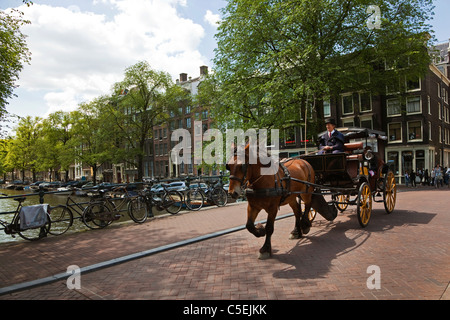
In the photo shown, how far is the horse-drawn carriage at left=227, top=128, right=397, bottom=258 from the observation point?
5.02m

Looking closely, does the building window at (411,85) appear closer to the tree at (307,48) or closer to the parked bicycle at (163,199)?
the tree at (307,48)

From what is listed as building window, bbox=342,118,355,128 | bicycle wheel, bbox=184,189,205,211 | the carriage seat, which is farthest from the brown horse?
building window, bbox=342,118,355,128

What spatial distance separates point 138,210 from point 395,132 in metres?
31.8

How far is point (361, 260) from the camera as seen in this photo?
473 cm

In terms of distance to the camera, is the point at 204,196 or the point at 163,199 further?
the point at 204,196

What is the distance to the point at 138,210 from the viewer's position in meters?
9.77

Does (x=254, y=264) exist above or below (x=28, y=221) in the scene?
below

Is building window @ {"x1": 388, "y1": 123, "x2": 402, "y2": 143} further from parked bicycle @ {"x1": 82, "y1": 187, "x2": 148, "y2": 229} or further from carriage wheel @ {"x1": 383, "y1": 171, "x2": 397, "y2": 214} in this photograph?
parked bicycle @ {"x1": 82, "y1": 187, "x2": 148, "y2": 229}

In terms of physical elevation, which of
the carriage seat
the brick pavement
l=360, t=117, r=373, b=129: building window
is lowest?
the brick pavement

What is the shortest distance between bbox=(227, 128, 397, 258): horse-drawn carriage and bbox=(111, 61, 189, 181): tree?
32.2 metres

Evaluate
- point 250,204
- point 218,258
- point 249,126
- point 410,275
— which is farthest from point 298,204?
point 249,126

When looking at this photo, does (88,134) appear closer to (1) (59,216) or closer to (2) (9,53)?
(2) (9,53)

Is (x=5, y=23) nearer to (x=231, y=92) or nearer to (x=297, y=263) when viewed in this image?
(x=231, y=92)

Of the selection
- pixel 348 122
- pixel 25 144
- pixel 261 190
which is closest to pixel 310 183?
pixel 261 190
